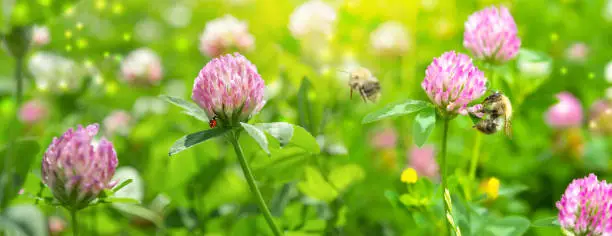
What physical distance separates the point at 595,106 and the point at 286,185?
115 cm

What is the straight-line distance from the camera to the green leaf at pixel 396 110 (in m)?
0.89

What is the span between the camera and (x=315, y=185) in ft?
4.09

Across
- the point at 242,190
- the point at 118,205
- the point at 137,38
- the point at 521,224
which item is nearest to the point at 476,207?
the point at 521,224

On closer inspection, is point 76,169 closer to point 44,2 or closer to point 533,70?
point 44,2

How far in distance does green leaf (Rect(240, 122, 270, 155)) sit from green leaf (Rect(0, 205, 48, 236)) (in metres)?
0.70

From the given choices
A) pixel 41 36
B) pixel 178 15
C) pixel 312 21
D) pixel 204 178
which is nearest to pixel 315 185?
pixel 204 178

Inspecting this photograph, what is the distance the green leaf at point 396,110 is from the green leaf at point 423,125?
0.03 feet

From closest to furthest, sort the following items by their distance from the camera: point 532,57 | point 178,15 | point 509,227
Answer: point 509,227 → point 532,57 → point 178,15

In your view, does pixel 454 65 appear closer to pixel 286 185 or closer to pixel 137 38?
pixel 286 185

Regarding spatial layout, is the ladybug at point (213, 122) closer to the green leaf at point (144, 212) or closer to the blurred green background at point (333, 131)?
the blurred green background at point (333, 131)

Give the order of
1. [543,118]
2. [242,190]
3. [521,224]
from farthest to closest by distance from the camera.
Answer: [543,118] → [242,190] → [521,224]

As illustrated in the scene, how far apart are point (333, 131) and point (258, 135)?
91cm

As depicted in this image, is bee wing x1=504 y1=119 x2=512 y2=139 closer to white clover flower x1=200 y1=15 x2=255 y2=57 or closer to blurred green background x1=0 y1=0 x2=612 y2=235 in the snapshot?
blurred green background x1=0 y1=0 x2=612 y2=235

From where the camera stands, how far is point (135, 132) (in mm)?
1887
